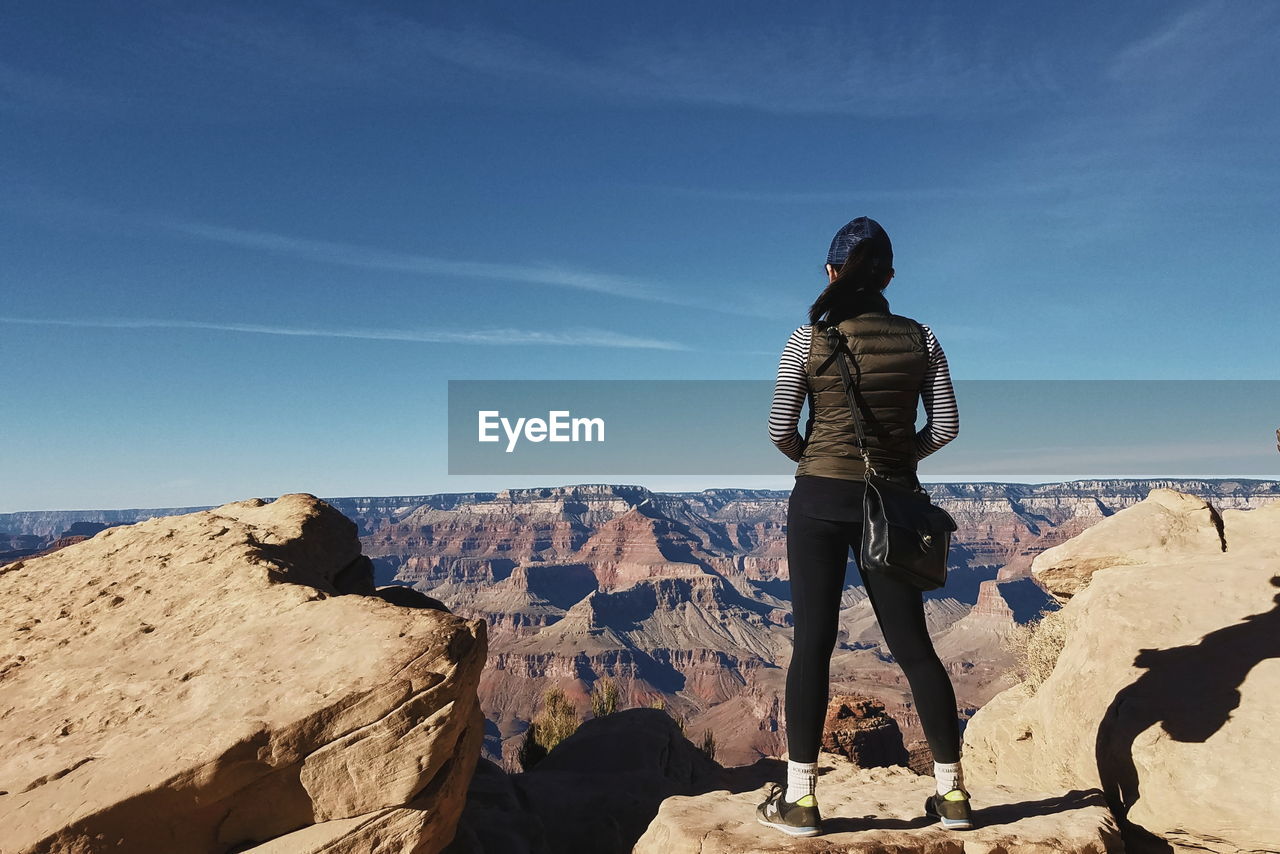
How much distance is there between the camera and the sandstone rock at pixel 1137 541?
7.45 meters

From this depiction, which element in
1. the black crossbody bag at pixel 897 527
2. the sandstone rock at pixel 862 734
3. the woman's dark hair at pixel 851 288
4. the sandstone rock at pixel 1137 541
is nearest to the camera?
the black crossbody bag at pixel 897 527

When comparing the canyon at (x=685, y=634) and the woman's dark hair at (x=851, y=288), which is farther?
the canyon at (x=685, y=634)

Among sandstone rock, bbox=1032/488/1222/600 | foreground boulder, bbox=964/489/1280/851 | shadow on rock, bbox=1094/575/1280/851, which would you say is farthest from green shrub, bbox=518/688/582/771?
shadow on rock, bbox=1094/575/1280/851

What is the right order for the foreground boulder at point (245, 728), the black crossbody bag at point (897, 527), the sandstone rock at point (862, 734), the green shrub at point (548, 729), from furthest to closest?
the sandstone rock at point (862, 734), the green shrub at point (548, 729), the foreground boulder at point (245, 728), the black crossbody bag at point (897, 527)

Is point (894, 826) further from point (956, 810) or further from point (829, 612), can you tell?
point (829, 612)

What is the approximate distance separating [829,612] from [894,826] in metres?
1.26

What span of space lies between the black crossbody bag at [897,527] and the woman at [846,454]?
5 cm

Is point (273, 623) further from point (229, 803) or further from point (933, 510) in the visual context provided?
point (933, 510)

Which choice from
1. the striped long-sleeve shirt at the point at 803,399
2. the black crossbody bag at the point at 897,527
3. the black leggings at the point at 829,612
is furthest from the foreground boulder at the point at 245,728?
the black crossbody bag at the point at 897,527

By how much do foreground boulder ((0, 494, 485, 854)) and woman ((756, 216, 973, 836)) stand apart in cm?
186

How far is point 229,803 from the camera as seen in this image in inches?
136

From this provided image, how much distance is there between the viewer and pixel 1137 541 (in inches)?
306

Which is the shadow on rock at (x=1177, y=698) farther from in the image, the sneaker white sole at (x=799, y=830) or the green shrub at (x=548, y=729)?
the green shrub at (x=548, y=729)

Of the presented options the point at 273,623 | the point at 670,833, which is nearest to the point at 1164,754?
the point at 670,833
